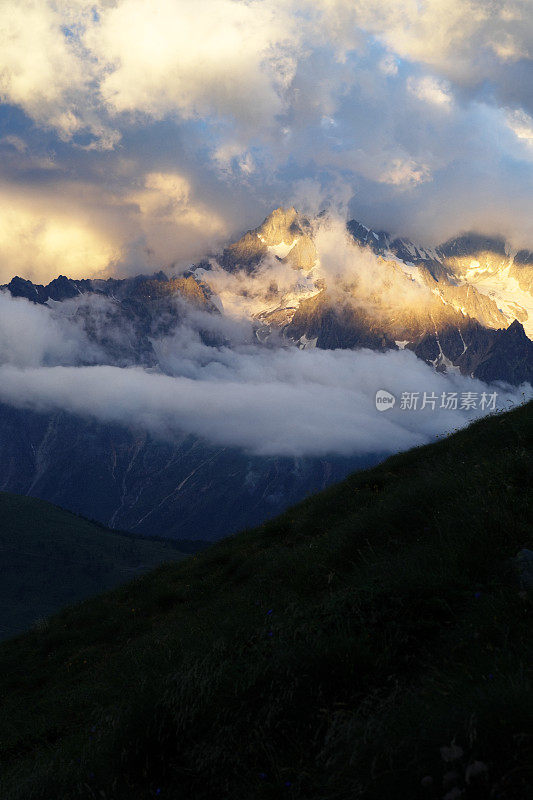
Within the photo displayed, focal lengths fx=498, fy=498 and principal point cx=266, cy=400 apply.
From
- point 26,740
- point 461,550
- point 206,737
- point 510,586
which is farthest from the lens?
point 26,740

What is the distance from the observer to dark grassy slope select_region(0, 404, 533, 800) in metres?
4.07

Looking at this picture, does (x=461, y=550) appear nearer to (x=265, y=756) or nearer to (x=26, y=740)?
(x=265, y=756)

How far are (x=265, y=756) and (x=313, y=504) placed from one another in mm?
14571

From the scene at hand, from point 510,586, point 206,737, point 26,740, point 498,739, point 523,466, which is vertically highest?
point 523,466

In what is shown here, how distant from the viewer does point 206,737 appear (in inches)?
214

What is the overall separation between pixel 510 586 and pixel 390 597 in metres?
1.54

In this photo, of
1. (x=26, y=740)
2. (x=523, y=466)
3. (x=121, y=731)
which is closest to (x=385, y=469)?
(x=523, y=466)

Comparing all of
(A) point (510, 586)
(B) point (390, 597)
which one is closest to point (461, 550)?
(A) point (510, 586)

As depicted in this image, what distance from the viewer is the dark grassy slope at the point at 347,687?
4066mm

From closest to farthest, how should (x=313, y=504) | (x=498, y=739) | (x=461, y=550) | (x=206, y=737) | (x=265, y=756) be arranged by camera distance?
(x=498, y=739) < (x=265, y=756) < (x=206, y=737) < (x=461, y=550) < (x=313, y=504)

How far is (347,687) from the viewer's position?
5512 mm

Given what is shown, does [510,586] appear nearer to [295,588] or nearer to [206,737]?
[206,737]

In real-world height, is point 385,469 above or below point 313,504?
above

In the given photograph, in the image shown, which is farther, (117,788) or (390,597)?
(390,597)
